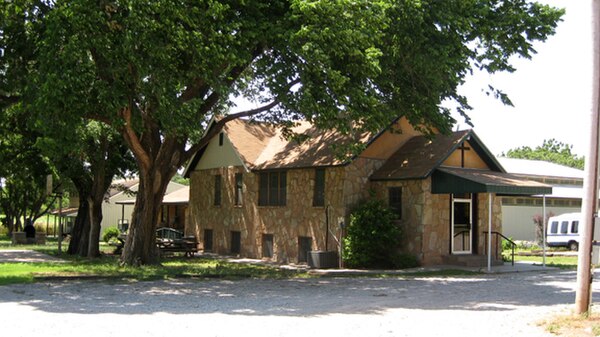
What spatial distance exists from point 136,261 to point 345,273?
668 cm

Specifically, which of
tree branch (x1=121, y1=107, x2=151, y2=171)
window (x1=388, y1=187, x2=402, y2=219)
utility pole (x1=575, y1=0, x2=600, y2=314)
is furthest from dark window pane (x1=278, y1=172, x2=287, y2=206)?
utility pole (x1=575, y1=0, x2=600, y2=314)

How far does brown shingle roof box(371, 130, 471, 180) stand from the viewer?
22234 mm

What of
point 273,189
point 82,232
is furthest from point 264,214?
point 82,232

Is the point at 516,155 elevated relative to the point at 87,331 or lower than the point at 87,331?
elevated

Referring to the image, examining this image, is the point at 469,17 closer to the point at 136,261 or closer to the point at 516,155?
the point at 136,261

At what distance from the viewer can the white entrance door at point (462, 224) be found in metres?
23.3

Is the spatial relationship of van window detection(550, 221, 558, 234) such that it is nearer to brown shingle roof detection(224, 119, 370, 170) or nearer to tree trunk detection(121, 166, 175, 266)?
brown shingle roof detection(224, 119, 370, 170)

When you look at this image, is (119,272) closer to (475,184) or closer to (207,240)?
(475,184)

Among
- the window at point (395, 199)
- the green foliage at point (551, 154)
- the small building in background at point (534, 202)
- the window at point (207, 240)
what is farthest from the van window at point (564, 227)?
the green foliage at point (551, 154)

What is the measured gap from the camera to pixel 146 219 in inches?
816

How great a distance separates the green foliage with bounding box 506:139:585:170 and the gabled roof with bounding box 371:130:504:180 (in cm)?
6436

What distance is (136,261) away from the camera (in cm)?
2045

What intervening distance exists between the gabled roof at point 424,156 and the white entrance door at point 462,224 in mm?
1811

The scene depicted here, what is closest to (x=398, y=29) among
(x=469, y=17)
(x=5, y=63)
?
(x=469, y=17)
